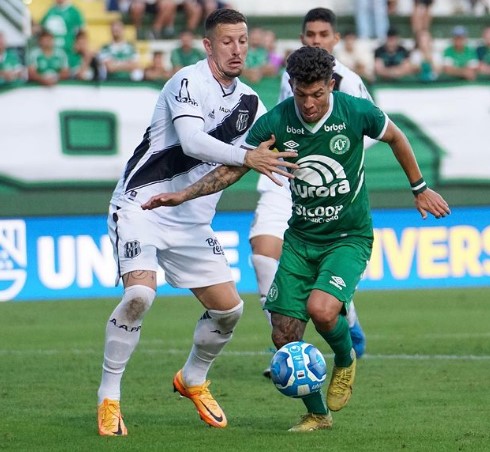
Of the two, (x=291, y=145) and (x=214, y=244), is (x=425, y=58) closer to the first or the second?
(x=214, y=244)

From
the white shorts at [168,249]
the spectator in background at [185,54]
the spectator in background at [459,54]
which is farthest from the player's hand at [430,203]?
the spectator in background at [459,54]

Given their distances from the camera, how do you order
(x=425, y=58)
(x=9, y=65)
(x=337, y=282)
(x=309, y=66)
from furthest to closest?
(x=425, y=58), (x=9, y=65), (x=337, y=282), (x=309, y=66)

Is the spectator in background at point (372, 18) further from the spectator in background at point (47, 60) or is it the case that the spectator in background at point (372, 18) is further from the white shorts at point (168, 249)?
the white shorts at point (168, 249)

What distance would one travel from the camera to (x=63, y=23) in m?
19.5

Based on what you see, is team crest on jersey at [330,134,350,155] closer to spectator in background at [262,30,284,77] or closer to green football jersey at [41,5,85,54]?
spectator in background at [262,30,284,77]

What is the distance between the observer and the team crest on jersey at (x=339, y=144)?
23.6 feet

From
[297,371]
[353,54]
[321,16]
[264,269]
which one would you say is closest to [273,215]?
A: [264,269]

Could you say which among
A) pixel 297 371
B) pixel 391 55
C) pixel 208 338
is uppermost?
pixel 391 55

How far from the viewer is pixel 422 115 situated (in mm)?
17094

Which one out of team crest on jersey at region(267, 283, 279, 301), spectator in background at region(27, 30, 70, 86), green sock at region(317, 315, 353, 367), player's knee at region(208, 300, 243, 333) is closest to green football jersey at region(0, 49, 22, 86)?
spectator in background at region(27, 30, 70, 86)

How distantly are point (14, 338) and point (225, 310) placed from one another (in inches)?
202

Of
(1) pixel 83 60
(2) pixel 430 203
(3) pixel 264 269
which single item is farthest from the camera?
(1) pixel 83 60

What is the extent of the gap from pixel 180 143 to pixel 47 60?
1067cm

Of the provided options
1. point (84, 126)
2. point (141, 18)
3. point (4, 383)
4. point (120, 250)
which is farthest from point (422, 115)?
point (120, 250)
